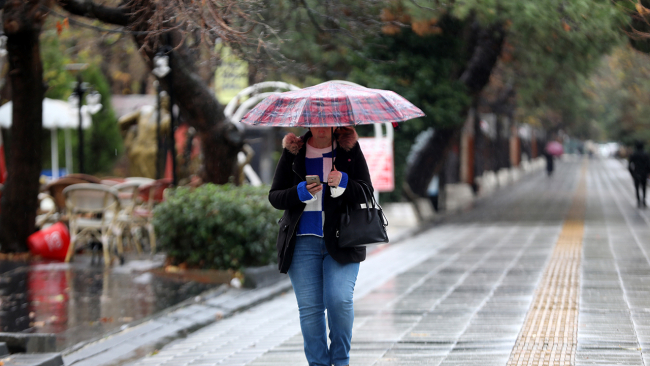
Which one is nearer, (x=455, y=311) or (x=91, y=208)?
(x=455, y=311)

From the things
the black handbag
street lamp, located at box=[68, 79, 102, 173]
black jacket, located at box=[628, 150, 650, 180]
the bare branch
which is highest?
the bare branch

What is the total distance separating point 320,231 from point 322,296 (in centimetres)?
43

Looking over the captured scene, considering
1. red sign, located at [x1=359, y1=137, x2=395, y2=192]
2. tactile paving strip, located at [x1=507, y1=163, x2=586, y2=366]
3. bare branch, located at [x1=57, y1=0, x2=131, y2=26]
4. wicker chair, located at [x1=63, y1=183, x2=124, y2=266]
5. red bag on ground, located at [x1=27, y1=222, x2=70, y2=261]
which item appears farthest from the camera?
red sign, located at [x1=359, y1=137, x2=395, y2=192]

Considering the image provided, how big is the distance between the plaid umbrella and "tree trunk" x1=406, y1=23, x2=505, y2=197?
521 inches

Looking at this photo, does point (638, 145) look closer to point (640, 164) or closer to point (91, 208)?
point (640, 164)

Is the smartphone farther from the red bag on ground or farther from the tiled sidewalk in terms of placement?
the red bag on ground

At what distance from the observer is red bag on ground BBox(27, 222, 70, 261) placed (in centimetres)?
1062

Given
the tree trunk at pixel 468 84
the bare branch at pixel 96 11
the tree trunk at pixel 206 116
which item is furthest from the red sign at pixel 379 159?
the bare branch at pixel 96 11

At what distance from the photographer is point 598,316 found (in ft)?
22.6

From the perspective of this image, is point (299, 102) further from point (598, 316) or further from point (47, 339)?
point (598, 316)

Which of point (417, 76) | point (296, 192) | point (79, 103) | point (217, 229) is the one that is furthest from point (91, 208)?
point (417, 76)

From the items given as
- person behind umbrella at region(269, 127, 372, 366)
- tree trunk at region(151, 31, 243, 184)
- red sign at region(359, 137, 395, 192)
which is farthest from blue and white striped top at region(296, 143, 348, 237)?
red sign at region(359, 137, 395, 192)

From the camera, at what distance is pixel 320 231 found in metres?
4.59

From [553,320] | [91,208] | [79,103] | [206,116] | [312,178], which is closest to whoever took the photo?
[312,178]
